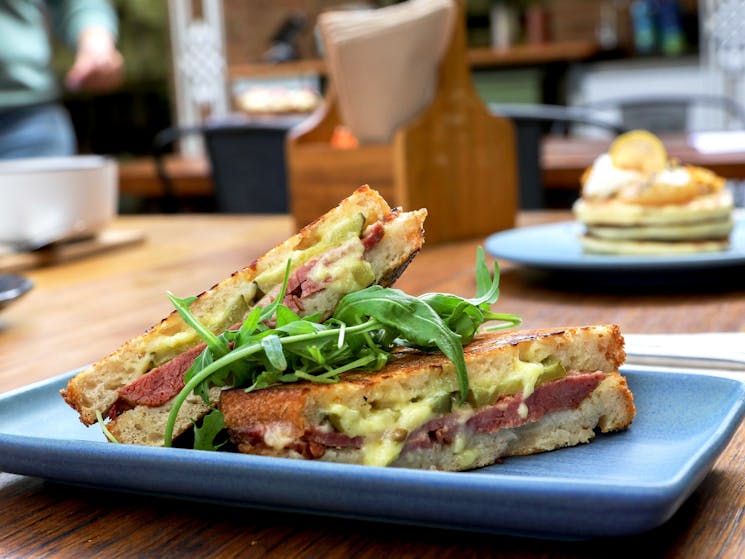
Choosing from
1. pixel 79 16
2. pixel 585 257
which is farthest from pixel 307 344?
pixel 79 16

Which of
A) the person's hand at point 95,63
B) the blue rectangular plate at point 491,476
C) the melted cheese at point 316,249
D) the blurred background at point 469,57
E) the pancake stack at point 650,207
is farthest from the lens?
the blurred background at point 469,57

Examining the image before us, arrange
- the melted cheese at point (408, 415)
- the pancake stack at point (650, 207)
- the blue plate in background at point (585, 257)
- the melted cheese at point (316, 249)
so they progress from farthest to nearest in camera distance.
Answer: the pancake stack at point (650, 207) → the blue plate in background at point (585, 257) → the melted cheese at point (316, 249) → the melted cheese at point (408, 415)

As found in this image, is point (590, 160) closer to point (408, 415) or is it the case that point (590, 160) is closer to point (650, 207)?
point (650, 207)

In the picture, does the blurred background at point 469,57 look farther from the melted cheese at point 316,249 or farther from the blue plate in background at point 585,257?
the melted cheese at point 316,249

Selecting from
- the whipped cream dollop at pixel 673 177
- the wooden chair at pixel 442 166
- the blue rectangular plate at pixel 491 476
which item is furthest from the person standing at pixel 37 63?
the blue rectangular plate at pixel 491 476

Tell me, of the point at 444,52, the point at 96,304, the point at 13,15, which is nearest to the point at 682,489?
the point at 96,304

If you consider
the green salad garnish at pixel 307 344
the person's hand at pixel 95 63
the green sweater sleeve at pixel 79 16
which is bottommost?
the green salad garnish at pixel 307 344

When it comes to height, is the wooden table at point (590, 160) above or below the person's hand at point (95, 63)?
below

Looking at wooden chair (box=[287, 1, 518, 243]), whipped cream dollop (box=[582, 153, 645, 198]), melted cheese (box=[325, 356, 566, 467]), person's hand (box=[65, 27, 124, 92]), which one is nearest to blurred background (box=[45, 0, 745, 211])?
person's hand (box=[65, 27, 124, 92])
